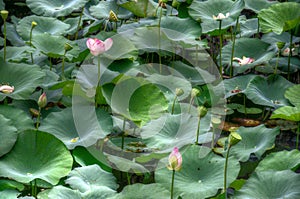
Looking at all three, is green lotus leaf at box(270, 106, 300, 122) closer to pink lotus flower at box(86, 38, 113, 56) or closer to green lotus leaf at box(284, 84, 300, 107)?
green lotus leaf at box(284, 84, 300, 107)

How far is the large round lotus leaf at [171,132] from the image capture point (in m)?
2.10

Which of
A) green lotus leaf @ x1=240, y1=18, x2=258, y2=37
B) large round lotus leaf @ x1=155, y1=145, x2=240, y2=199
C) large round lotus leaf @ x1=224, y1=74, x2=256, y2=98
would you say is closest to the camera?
large round lotus leaf @ x1=155, y1=145, x2=240, y2=199

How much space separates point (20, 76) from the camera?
240 cm

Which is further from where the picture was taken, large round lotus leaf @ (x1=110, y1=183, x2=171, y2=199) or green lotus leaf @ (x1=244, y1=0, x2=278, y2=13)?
green lotus leaf @ (x1=244, y1=0, x2=278, y2=13)

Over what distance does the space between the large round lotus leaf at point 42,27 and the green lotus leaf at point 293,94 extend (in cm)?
108

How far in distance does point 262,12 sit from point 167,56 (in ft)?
1.69

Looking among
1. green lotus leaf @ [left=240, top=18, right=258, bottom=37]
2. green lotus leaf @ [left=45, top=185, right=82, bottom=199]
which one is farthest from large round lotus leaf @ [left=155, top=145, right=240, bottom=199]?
green lotus leaf @ [left=240, top=18, right=258, bottom=37]

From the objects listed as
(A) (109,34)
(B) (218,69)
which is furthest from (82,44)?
(B) (218,69)

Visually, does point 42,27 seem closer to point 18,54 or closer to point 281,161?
point 18,54

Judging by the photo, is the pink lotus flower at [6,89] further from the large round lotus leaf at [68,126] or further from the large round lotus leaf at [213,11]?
the large round lotus leaf at [213,11]

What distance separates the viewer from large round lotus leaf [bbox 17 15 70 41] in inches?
115

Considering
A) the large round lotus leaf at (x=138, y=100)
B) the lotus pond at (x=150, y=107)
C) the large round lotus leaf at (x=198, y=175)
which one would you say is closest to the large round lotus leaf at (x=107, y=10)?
the lotus pond at (x=150, y=107)

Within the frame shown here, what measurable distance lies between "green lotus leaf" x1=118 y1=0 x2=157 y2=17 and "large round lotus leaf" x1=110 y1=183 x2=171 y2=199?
1.34 meters

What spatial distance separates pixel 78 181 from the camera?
1874 mm
